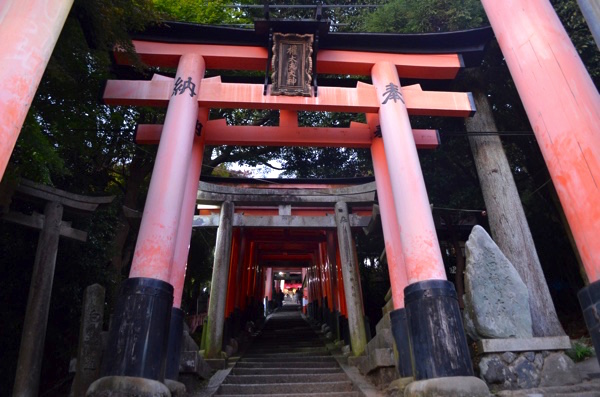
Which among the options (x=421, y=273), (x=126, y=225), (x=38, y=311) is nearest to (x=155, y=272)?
(x=38, y=311)

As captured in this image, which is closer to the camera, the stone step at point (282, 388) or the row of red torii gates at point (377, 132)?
the row of red torii gates at point (377, 132)

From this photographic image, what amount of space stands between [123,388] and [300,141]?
527 cm

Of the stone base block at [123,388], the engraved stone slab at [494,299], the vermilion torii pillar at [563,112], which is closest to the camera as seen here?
the vermilion torii pillar at [563,112]

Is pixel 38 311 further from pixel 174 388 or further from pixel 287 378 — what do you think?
pixel 287 378

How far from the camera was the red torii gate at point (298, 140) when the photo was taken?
4.57 m

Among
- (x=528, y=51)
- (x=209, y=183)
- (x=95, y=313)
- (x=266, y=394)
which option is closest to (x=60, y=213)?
(x=95, y=313)

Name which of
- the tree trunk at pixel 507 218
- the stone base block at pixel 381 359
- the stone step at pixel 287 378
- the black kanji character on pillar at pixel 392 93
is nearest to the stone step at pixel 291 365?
the stone step at pixel 287 378

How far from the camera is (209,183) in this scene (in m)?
Result: 11.1

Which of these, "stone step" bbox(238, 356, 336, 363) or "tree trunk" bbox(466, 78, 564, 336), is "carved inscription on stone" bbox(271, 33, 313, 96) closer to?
"tree trunk" bbox(466, 78, 564, 336)

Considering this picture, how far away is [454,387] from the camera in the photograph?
4.10 m

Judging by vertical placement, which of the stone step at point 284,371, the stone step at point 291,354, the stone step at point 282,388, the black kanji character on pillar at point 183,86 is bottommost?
the stone step at point 282,388

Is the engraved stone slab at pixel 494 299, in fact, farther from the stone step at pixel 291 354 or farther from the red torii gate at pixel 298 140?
the stone step at pixel 291 354

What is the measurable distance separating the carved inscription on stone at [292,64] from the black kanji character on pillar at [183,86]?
4.46 ft

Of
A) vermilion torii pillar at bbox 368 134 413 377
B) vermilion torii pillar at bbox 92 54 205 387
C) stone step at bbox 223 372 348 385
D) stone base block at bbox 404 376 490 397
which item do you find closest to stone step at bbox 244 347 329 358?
stone step at bbox 223 372 348 385
